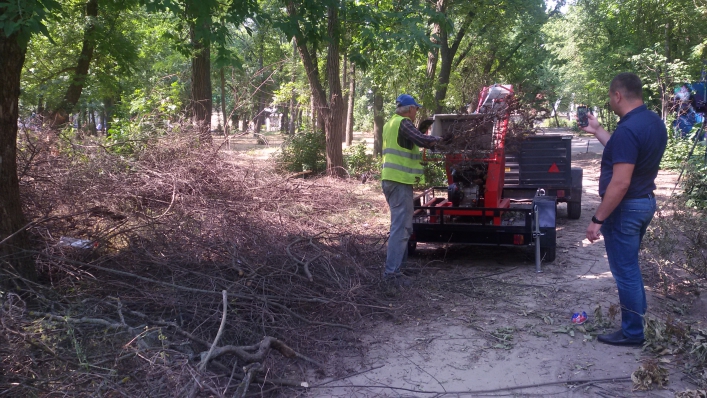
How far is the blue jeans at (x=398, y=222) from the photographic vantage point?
6469mm

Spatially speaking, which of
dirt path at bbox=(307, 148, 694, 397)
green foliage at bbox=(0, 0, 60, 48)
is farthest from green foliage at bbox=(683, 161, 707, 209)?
green foliage at bbox=(0, 0, 60, 48)

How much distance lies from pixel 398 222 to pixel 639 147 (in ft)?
9.11

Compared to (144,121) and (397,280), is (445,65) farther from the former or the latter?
(397,280)

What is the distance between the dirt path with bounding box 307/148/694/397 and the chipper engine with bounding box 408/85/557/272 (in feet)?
1.33

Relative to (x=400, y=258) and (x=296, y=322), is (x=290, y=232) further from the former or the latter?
(x=296, y=322)

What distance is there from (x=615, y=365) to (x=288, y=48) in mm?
31424

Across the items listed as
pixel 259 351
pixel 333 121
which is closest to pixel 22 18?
pixel 259 351

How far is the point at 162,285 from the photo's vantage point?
16.6ft

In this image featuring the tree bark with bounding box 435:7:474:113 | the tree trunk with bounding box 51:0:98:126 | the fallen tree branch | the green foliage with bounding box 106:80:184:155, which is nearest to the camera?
the fallen tree branch

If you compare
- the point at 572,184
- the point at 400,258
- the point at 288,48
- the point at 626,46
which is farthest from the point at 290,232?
the point at 288,48

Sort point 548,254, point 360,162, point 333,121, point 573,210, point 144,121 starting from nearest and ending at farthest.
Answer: point 548,254 → point 144,121 → point 573,210 → point 333,121 → point 360,162

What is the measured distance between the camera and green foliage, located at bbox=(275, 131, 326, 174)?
1661cm

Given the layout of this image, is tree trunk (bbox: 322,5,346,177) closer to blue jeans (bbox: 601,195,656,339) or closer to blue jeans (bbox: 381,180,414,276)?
blue jeans (bbox: 381,180,414,276)

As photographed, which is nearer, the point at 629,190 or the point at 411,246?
the point at 629,190
